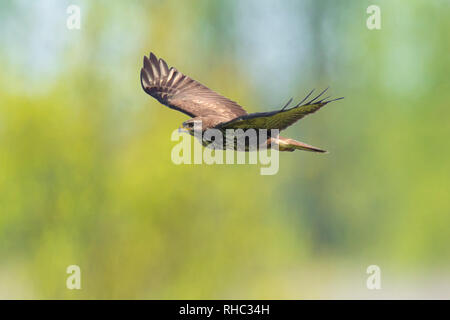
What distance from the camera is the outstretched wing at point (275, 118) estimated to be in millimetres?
7070

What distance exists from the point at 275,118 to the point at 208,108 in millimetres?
2303

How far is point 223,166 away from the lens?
19.5 meters

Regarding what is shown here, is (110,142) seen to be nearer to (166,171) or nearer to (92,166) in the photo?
(92,166)

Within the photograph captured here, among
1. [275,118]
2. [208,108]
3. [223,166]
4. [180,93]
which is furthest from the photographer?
[223,166]

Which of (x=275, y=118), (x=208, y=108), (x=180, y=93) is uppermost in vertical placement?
(x=180, y=93)

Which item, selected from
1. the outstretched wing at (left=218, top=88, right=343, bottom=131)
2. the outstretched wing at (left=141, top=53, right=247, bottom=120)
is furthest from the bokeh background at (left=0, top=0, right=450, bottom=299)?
the outstretched wing at (left=218, top=88, right=343, bottom=131)

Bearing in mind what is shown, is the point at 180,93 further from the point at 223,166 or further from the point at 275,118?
the point at 223,166

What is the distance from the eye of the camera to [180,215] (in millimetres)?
18812

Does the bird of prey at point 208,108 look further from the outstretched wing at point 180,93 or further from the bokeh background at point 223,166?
the bokeh background at point 223,166

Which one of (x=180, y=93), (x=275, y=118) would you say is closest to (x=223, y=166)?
(x=180, y=93)

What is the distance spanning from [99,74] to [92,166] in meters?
2.91

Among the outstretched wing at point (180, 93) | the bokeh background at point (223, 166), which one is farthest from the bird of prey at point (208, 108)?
the bokeh background at point (223, 166)
